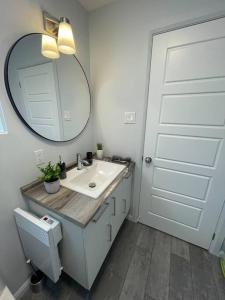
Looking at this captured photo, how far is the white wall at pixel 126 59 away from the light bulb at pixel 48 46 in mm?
585

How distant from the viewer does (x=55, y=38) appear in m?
1.07

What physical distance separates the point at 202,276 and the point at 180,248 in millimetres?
269

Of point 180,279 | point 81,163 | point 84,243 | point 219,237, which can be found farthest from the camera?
point 81,163

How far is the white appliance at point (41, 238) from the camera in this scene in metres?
0.84

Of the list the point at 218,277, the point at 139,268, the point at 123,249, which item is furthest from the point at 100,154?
the point at 218,277

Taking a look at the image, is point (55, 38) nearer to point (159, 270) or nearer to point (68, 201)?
point (68, 201)

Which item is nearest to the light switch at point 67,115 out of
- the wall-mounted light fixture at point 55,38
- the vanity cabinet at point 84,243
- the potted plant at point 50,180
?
the wall-mounted light fixture at point 55,38

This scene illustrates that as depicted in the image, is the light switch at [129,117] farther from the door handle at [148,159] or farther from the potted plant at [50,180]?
the potted plant at [50,180]

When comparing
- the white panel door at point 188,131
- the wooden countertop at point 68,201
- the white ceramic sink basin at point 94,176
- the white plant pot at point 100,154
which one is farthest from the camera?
the white plant pot at point 100,154

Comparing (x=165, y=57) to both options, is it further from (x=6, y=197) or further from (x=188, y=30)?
(x=6, y=197)

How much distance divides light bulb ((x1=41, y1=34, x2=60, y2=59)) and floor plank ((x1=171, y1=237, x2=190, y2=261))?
86.9 inches

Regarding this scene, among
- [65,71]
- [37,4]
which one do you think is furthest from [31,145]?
[37,4]

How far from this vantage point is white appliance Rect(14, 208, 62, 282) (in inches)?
33.0

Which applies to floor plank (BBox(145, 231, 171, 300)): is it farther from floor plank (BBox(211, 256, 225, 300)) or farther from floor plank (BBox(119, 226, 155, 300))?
floor plank (BBox(211, 256, 225, 300))
